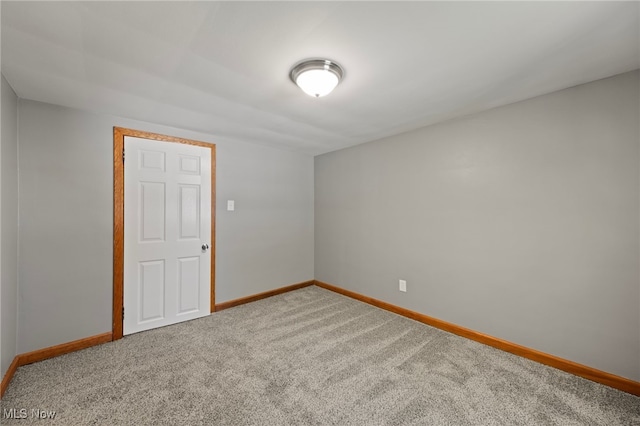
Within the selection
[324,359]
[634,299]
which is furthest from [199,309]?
[634,299]

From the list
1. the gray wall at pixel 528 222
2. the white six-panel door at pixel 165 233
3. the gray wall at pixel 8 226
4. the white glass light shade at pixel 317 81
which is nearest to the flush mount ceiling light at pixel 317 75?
the white glass light shade at pixel 317 81

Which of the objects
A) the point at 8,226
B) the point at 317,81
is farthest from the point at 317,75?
the point at 8,226

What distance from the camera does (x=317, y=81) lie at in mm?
1792

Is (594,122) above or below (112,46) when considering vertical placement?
below

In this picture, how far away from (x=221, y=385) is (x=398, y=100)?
267cm

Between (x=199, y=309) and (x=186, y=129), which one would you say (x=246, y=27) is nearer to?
(x=186, y=129)

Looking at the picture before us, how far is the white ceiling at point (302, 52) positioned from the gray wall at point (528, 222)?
30cm

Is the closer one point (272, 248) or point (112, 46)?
point (112, 46)

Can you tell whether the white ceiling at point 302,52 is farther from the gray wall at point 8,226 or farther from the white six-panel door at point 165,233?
the white six-panel door at point 165,233

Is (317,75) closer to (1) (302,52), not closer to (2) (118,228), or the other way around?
(1) (302,52)

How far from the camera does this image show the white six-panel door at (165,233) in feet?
8.98

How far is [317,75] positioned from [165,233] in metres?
2.38

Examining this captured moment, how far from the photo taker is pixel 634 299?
6.02 ft

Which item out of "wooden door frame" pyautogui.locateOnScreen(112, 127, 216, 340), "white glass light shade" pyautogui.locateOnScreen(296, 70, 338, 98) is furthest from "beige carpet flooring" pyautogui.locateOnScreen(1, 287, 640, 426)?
"white glass light shade" pyautogui.locateOnScreen(296, 70, 338, 98)
